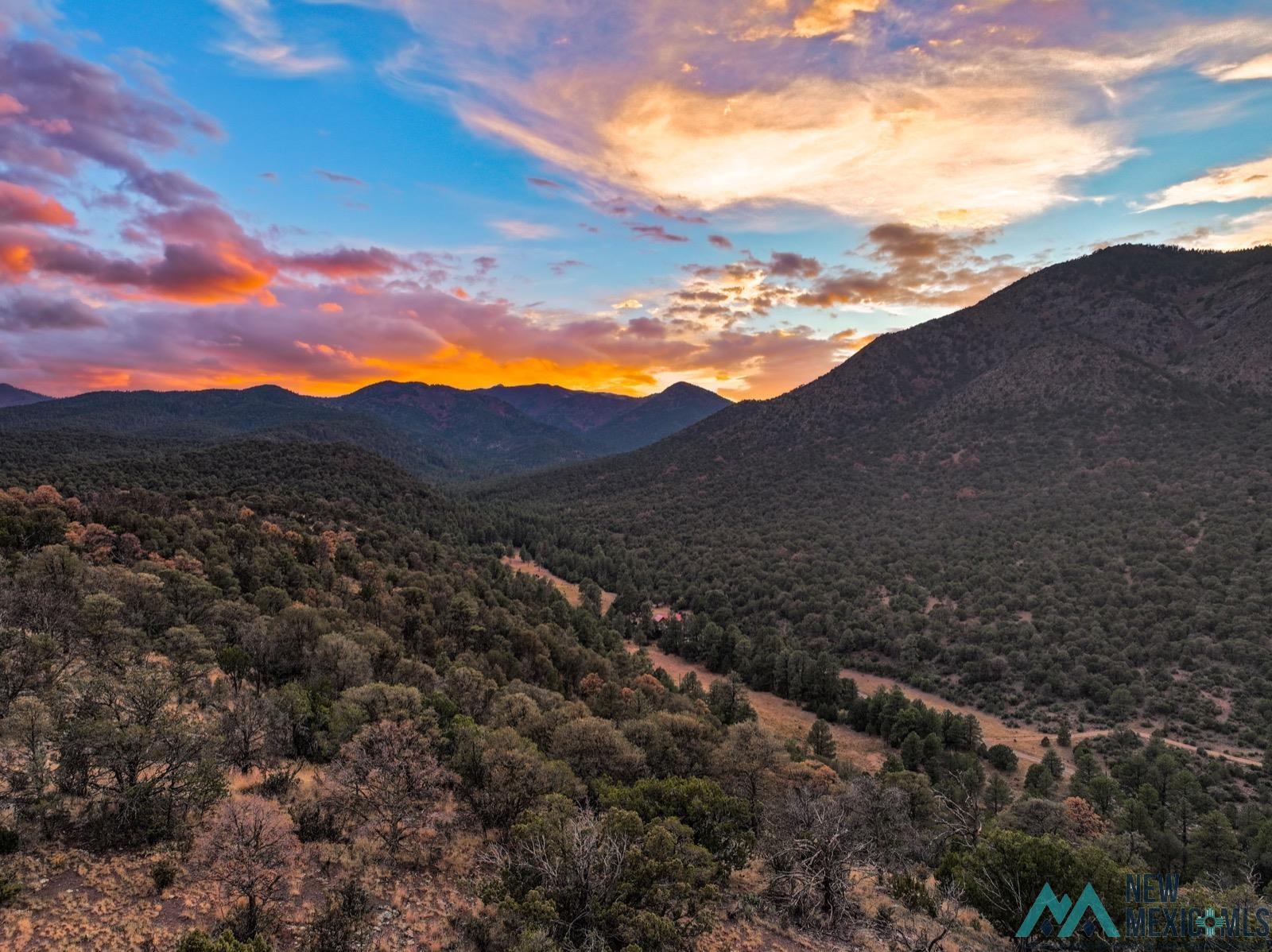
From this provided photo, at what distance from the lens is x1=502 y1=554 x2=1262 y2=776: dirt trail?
177 feet

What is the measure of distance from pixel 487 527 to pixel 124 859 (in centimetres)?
12339

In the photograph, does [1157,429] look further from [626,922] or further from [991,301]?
[626,922]

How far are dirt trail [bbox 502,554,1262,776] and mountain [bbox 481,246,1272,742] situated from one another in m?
2.45

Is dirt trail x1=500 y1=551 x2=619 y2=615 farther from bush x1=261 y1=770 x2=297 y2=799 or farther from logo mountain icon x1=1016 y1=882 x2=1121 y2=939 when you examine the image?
logo mountain icon x1=1016 y1=882 x2=1121 y2=939

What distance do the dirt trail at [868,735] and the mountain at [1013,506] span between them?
96.4 inches

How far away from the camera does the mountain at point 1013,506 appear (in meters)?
65.8

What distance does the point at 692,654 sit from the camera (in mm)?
87312

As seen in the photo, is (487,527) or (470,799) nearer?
(470,799)

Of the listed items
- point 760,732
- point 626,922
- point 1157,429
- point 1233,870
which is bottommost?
point 1233,870

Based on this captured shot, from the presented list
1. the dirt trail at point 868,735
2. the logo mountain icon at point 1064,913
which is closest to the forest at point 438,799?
the logo mountain icon at point 1064,913

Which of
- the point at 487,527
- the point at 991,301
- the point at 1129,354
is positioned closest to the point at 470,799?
the point at 487,527

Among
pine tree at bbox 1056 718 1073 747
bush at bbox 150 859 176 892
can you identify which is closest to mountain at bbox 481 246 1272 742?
pine tree at bbox 1056 718 1073 747

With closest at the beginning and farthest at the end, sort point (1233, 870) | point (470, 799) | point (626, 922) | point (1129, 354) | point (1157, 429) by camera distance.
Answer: point (626, 922)
point (470, 799)
point (1233, 870)
point (1157, 429)
point (1129, 354)

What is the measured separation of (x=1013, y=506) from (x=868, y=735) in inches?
2575
